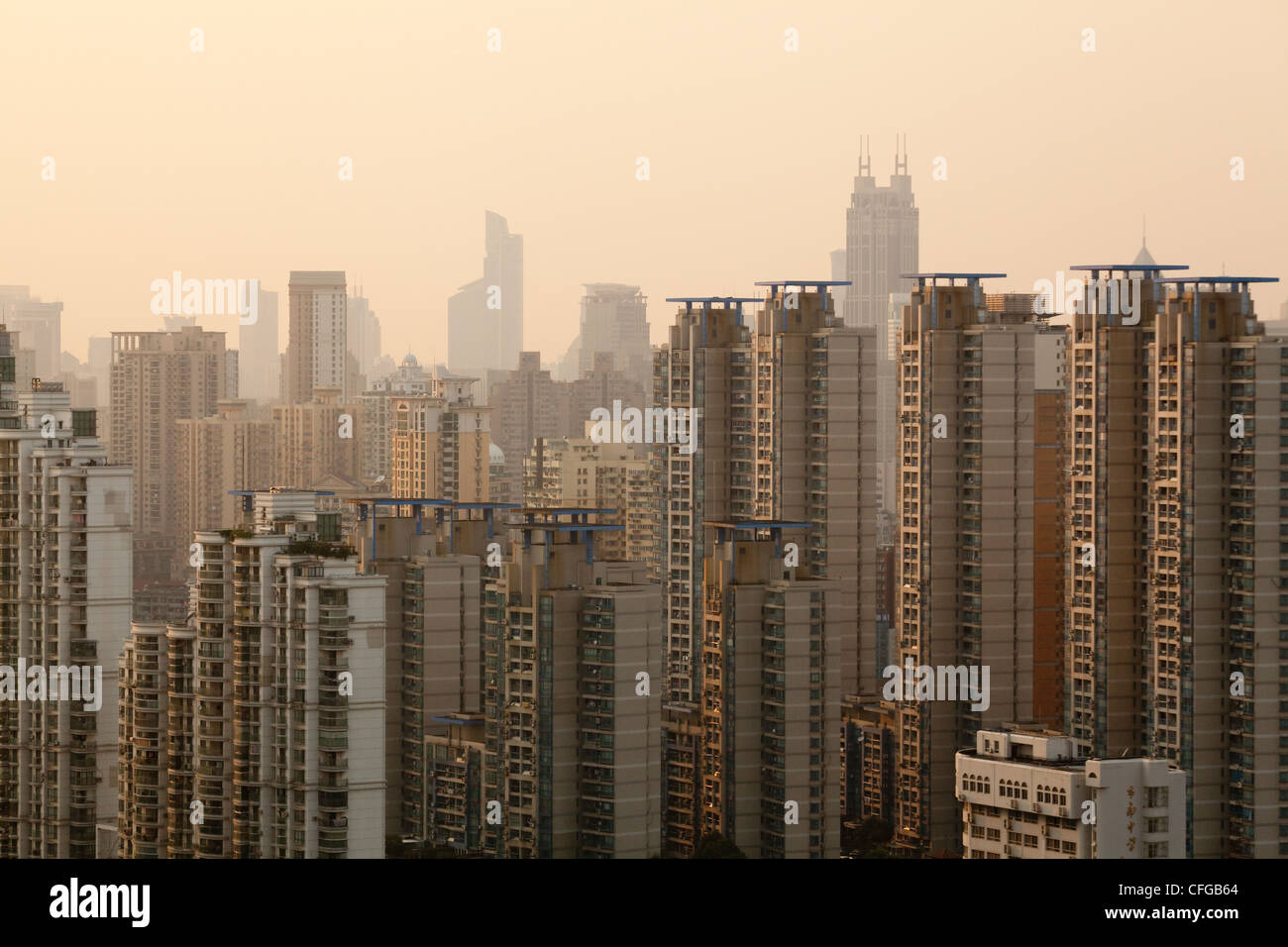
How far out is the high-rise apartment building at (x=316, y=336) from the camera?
134 ft

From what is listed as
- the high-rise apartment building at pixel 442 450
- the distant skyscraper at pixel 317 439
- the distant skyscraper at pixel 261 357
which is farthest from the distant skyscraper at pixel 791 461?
the distant skyscraper at pixel 261 357

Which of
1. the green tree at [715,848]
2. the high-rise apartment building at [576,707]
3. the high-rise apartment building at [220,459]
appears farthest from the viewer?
the high-rise apartment building at [220,459]

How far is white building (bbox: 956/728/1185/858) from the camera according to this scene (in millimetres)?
18422

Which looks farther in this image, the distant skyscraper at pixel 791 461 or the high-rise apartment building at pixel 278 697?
the distant skyscraper at pixel 791 461

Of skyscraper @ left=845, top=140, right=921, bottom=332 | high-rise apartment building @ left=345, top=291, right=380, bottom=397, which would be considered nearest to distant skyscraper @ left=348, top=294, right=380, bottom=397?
high-rise apartment building @ left=345, top=291, right=380, bottom=397

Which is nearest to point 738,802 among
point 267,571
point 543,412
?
point 267,571

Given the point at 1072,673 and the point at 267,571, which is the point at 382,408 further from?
the point at 267,571

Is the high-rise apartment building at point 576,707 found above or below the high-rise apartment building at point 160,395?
below

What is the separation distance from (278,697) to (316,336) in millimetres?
25857

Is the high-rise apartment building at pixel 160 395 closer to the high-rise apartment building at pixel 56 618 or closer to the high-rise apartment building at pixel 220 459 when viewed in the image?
the high-rise apartment building at pixel 220 459

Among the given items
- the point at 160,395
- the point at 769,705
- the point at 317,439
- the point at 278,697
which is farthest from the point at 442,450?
the point at 278,697

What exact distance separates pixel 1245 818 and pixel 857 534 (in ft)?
21.6

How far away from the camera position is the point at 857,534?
27.6 metres

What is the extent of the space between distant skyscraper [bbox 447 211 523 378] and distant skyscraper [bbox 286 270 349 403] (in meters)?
2.73
